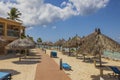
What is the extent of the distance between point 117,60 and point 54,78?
613 inches

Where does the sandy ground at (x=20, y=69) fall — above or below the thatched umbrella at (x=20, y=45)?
below

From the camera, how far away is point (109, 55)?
1218 inches

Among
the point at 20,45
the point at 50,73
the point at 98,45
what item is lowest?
the point at 50,73

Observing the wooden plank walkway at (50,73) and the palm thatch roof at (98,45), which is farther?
the palm thatch roof at (98,45)

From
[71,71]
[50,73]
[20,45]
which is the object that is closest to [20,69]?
[50,73]

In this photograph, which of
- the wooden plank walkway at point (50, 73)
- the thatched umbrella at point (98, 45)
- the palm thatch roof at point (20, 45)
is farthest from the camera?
the palm thatch roof at point (20, 45)

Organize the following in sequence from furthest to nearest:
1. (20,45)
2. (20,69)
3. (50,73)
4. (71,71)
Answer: (20,45) → (20,69) → (71,71) → (50,73)

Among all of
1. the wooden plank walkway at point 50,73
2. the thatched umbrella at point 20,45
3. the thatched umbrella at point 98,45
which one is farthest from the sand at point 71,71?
the thatched umbrella at point 20,45

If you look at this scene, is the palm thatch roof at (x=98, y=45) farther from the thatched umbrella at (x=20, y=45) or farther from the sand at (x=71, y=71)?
the thatched umbrella at (x=20, y=45)

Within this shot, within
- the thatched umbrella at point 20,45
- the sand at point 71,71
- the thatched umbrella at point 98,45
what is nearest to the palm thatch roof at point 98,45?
the thatched umbrella at point 98,45

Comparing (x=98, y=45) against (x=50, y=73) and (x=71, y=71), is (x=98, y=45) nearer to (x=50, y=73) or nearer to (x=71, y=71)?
(x=71, y=71)

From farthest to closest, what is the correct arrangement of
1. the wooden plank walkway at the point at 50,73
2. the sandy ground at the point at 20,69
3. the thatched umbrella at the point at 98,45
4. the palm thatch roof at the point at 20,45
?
the palm thatch roof at the point at 20,45 < the thatched umbrella at the point at 98,45 < the sandy ground at the point at 20,69 < the wooden plank walkway at the point at 50,73

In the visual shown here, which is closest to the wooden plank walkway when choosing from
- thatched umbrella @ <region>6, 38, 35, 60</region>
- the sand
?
the sand

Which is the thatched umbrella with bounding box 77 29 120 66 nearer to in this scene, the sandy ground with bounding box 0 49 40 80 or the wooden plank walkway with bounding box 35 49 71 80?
the wooden plank walkway with bounding box 35 49 71 80
